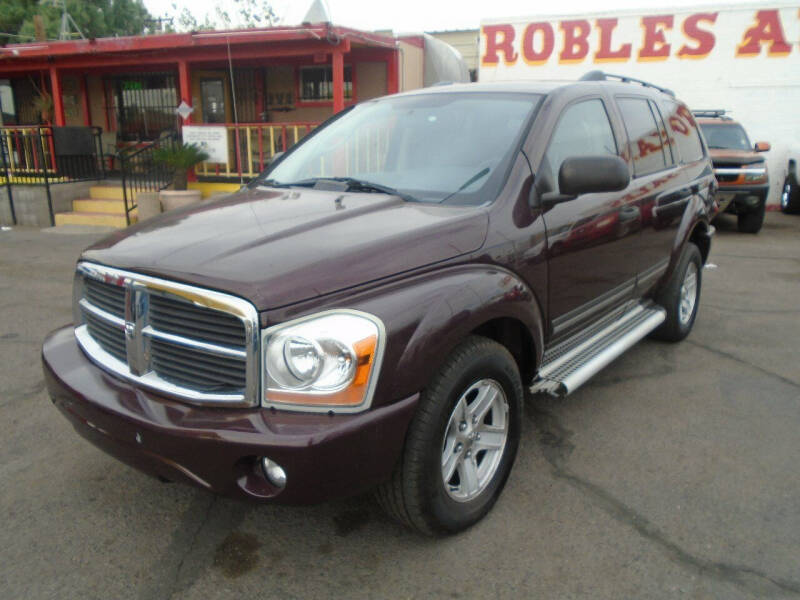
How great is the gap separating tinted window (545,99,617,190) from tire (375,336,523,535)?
1.13m

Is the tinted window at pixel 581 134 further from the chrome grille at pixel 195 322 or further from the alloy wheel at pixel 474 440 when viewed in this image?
the chrome grille at pixel 195 322

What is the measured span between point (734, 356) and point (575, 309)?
2.19 meters

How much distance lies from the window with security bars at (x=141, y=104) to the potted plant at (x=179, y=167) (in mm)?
4953

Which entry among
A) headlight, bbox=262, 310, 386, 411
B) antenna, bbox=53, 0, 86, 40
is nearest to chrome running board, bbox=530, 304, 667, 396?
headlight, bbox=262, 310, 386, 411

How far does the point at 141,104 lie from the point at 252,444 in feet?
53.8

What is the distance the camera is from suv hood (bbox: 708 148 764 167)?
33.7ft

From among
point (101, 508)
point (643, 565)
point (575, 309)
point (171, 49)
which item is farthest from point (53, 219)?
point (643, 565)

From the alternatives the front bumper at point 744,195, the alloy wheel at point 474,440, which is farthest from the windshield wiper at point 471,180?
the front bumper at point 744,195

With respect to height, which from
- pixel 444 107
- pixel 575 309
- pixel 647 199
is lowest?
pixel 575 309

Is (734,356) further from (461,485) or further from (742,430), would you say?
(461,485)

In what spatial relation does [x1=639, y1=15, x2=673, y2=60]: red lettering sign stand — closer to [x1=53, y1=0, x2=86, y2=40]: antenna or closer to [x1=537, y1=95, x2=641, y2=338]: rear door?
[x1=537, y1=95, x2=641, y2=338]: rear door

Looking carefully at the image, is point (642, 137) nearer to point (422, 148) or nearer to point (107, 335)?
point (422, 148)

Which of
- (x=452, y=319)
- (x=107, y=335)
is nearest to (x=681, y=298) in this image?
(x=452, y=319)

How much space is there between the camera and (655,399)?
3.97 metres
